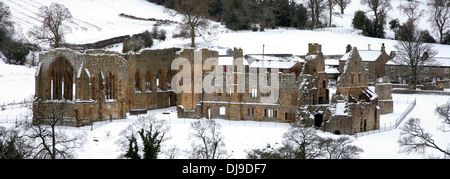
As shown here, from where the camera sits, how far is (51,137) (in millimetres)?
41750

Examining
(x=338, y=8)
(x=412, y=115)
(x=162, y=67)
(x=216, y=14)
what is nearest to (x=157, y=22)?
(x=216, y=14)

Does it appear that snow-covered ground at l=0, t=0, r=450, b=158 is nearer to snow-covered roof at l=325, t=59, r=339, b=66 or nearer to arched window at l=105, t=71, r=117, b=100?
snow-covered roof at l=325, t=59, r=339, b=66

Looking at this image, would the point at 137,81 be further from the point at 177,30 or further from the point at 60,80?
the point at 177,30

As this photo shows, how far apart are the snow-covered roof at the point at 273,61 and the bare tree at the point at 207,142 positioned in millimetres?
23672

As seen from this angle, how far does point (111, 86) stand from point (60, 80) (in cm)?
416

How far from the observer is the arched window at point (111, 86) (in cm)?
5203

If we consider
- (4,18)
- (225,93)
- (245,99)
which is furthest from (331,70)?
(4,18)

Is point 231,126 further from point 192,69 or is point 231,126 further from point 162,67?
point 162,67

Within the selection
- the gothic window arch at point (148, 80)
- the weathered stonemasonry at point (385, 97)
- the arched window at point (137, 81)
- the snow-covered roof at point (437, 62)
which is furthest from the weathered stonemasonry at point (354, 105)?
the snow-covered roof at point (437, 62)

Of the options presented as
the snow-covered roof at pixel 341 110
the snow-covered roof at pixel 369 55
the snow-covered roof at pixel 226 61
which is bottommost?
the snow-covered roof at pixel 341 110

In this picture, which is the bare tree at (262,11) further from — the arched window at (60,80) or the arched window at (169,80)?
the arched window at (60,80)

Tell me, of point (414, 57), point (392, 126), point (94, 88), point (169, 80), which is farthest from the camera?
point (414, 57)

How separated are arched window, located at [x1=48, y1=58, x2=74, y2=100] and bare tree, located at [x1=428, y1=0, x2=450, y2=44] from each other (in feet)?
184

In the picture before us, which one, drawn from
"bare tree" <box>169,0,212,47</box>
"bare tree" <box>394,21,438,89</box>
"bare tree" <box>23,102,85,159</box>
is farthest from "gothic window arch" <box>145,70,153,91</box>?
"bare tree" <box>394,21,438,89</box>
